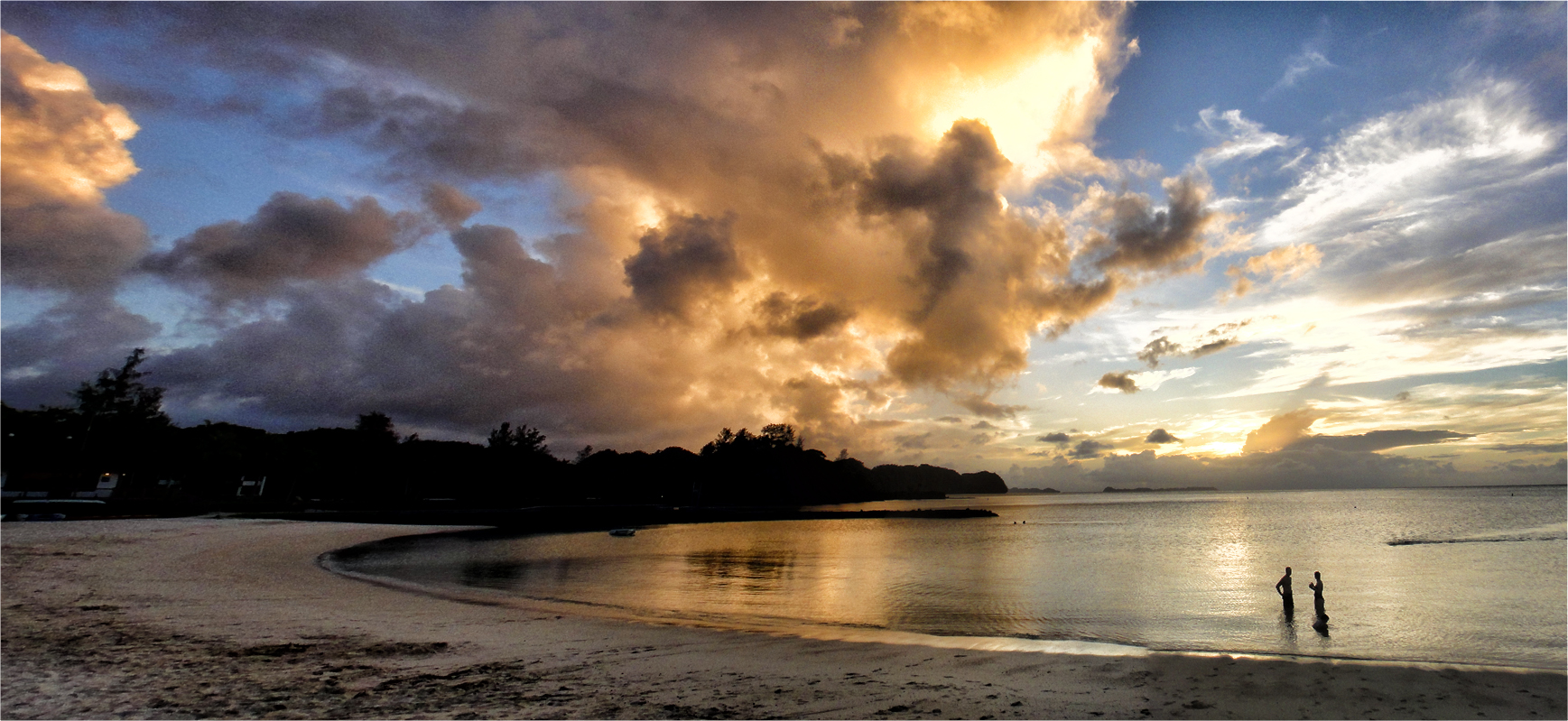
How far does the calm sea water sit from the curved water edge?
81 cm

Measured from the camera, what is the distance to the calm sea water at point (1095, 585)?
24406mm

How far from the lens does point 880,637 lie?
21.3 m

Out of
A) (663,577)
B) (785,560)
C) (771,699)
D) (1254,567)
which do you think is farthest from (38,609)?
(1254,567)

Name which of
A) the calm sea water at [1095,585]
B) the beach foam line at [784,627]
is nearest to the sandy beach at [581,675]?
the beach foam line at [784,627]

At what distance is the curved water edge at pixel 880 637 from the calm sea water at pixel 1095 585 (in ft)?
2.67

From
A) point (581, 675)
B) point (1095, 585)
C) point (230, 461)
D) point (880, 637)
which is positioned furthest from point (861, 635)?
point (230, 461)

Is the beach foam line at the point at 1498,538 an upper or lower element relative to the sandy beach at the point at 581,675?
lower

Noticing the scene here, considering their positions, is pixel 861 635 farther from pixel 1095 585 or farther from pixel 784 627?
pixel 1095 585

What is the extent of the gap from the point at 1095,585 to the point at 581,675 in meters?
33.9

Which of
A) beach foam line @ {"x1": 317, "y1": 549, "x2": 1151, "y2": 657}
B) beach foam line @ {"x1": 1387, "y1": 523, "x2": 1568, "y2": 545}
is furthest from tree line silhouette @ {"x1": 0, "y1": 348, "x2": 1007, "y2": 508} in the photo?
beach foam line @ {"x1": 1387, "y1": 523, "x2": 1568, "y2": 545}

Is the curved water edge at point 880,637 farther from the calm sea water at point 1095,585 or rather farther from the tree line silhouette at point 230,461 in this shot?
the tree line silhouette at point 230,461

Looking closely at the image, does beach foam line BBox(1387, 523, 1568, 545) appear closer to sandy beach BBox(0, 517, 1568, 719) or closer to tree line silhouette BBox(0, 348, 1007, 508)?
sandy beach BBox(0, 517, 1568, 719)

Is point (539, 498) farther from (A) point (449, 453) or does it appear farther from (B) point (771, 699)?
(B) point (771, 699)

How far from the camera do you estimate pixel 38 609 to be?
19406mm
